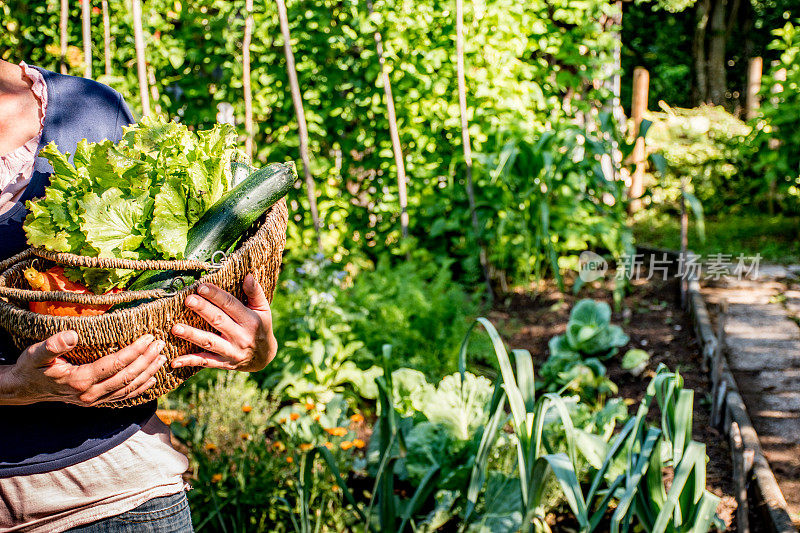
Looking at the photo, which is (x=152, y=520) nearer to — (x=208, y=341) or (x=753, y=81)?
(x=208, y=341)

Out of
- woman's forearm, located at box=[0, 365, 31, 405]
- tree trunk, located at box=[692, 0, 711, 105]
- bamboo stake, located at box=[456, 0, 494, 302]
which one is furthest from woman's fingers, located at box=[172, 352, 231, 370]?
tree trunk, located at box=[692, 0, 711, 105]

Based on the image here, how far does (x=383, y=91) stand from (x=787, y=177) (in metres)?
3.62

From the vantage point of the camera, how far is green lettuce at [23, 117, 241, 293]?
1.09 meters

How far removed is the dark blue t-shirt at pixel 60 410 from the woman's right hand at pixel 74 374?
9 centimetres

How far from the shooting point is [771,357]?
3.79 metres

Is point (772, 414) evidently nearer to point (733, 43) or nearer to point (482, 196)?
point (482, 196)

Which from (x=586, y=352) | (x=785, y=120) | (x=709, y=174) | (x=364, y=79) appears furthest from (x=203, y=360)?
(x=709, y=174)

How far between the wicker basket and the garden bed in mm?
2168

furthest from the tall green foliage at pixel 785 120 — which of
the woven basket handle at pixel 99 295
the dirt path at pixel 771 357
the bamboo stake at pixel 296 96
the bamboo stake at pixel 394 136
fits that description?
the woven basket handle at pixel 99 295

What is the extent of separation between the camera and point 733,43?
1370cm

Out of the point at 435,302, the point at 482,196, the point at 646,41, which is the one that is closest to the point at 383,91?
the point at 482,196

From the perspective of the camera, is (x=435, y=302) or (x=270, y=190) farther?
(x=435, y=302)

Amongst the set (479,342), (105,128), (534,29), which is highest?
(534,29)

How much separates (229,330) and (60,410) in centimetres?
33
